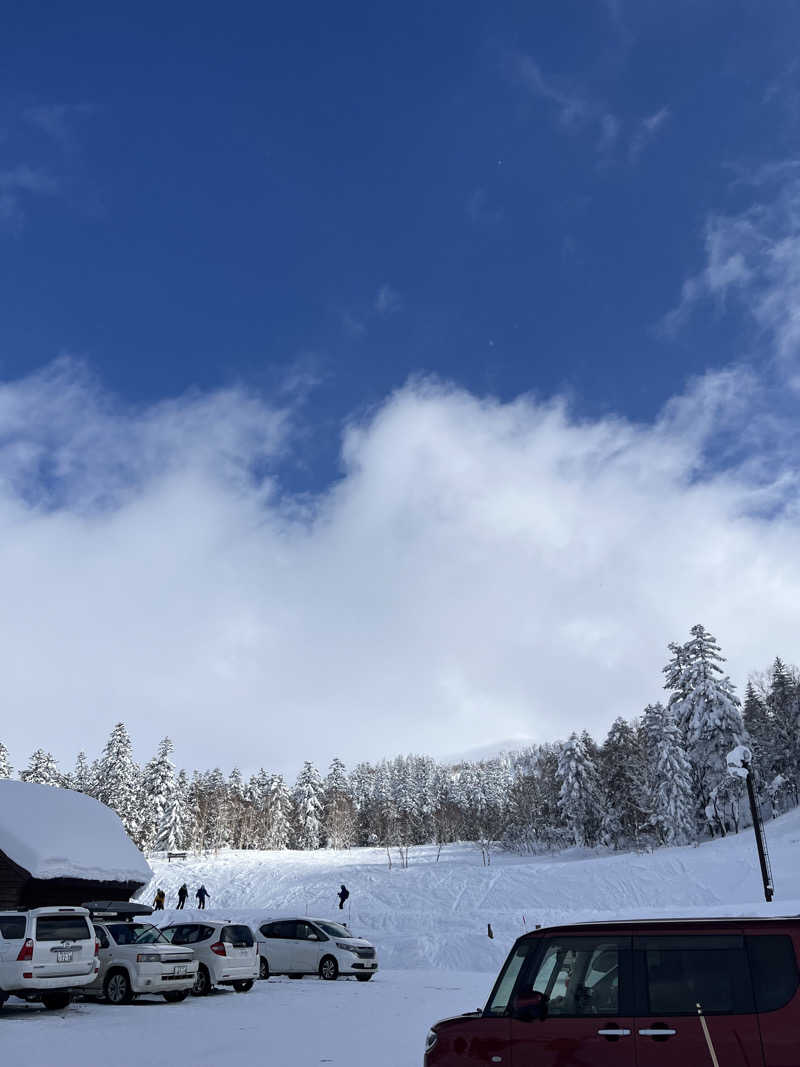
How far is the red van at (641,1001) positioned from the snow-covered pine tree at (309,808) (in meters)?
109

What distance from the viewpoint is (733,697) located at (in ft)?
205

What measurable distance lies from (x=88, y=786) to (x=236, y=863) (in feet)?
162

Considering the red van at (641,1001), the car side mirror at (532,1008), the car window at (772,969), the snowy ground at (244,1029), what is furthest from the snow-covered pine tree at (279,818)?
the car window at (772,969)

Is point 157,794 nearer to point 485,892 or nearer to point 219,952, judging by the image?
point 485,892

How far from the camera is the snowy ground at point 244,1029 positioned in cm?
1114

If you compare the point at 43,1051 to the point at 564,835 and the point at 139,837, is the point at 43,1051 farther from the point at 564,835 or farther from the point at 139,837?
the point at 139,837

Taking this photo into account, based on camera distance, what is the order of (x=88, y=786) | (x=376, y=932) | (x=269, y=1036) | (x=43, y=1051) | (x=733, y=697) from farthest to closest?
(x=88, y=786) → (x=733, y=697) → (x=376, y=932) → (x=269, y=1036) → (x=43, y=1051)

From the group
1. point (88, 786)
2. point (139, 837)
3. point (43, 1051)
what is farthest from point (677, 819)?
point (88, 786)

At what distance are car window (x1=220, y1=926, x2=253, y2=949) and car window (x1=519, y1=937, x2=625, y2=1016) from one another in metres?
15.1

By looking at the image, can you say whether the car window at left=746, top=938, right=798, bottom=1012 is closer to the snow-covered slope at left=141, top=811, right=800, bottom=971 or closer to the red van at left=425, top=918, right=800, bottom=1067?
the red van at left=425, top=918, right=800, bottom=1067

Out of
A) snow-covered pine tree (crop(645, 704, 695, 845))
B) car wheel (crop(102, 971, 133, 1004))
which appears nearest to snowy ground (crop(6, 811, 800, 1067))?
car wheel (crop(102, 971, 133, 1004))

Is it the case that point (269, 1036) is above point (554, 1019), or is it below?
below

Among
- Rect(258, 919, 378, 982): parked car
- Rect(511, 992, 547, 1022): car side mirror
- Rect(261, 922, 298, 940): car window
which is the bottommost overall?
Rect(258, 919, 378, 982): parked car

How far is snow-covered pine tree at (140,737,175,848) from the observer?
88.1 metres
